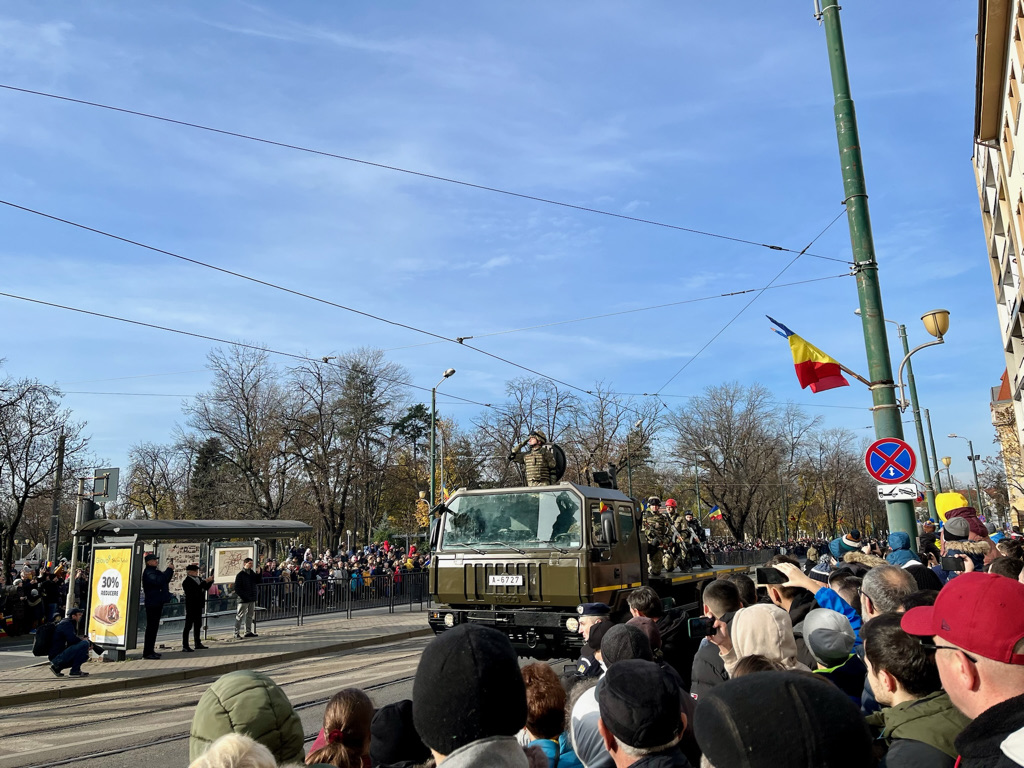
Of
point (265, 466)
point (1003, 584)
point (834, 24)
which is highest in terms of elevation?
point (834, 24)

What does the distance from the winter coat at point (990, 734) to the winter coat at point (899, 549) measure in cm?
607

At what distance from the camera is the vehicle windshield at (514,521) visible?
9.67 meters

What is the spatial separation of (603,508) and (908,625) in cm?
721

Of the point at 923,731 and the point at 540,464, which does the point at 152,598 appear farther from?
the point at 923,731

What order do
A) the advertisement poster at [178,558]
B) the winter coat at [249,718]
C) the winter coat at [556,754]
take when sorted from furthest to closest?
the advertisement poster at [178,558], the winter coat at [556,754], the winter coat at [249,718]

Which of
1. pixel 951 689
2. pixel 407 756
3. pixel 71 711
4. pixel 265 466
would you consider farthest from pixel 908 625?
pixel 265 466

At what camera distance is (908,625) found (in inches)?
102

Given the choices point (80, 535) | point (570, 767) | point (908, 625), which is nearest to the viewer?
point (908, 625)

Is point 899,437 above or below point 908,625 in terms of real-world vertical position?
above

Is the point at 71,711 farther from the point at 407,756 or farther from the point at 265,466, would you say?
the point at 265,466

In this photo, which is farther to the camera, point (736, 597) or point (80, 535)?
point (80, 535)

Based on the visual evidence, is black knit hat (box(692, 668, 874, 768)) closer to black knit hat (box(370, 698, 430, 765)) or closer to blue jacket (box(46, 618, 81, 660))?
black knit hat (box(370, 698, 430, 765))

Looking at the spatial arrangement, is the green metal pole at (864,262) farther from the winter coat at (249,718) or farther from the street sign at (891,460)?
the winter coat at (249,718)

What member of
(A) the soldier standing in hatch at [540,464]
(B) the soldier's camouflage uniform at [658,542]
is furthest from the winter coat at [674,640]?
(B) the soldier's camouflage uniform at [658,542]
